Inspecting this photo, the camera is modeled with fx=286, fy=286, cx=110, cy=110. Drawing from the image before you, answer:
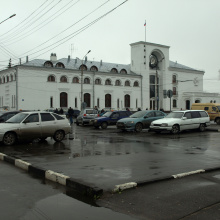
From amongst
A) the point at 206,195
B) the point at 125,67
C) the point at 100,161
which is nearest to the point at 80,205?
the point at 206,195

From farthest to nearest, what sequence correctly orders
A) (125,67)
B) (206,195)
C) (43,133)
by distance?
1. (125,67)
2. (43,133)
3. (206,195)

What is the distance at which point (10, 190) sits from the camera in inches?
237

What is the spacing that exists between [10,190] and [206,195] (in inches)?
157

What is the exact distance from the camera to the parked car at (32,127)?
13094 millimetres

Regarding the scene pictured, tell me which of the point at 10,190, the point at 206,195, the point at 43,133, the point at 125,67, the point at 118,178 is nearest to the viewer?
the point at 206,195

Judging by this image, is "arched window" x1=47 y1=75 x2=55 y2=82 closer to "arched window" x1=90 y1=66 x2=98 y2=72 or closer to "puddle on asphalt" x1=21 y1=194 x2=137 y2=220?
"arched window" x1=90 y1=66 x2=98 y2=72

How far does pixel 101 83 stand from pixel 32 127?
141 ft

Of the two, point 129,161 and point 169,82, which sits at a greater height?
point 169,82

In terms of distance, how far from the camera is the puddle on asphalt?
180 inches

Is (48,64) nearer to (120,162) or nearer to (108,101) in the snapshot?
(108,101)

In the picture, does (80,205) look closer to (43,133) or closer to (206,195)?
(206,195)

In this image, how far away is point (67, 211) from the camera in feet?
15.8

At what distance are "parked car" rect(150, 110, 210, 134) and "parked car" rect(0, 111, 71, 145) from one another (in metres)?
6.31

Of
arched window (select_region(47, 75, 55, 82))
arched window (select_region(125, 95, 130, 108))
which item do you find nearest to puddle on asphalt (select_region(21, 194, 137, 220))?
arched window (select_region(47, 75, 55, 82))
